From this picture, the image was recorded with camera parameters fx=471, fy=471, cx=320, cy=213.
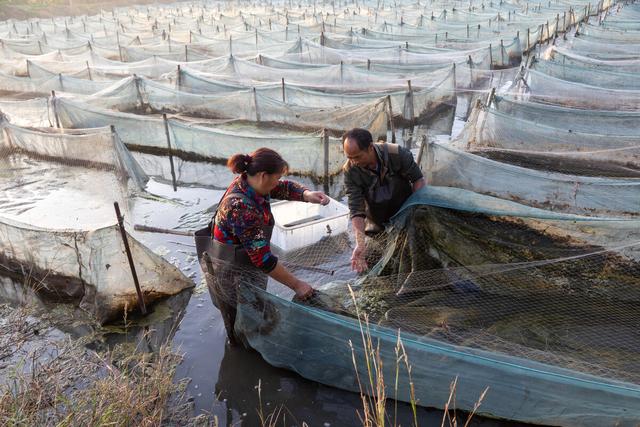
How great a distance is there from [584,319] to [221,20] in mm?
25278

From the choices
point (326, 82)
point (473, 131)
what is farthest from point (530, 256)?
point (326, 82)

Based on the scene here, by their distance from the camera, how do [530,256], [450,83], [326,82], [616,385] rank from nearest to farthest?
1. [616,385]
2. [530,256]
3. [450,83]
4. [326,82]

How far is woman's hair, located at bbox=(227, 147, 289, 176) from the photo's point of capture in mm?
2576

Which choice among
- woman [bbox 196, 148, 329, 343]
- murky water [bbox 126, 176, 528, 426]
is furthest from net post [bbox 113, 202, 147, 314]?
woman [bbox 196, 148, 329, 343]

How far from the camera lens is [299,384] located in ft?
10.4

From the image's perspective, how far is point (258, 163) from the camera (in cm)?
257

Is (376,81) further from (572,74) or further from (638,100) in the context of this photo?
(638,100)

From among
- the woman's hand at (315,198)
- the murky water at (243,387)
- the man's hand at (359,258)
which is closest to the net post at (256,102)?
the murky water at (243,387)

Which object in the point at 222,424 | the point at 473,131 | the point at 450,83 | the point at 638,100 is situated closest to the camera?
the point at 222,424

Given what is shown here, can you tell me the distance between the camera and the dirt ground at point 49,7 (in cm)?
3031

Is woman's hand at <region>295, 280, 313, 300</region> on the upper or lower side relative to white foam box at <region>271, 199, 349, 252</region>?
upper

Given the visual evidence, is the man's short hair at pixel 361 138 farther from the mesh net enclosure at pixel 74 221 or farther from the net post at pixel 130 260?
the mesh net enclosure at pixel 74 221

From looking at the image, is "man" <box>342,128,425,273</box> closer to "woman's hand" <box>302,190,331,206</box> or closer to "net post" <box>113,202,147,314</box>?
"woman's hand" <box>302,190,331,206</box>

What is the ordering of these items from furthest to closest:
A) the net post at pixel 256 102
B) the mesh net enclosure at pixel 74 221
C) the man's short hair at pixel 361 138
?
the net post at pixel 256 102 < the mesh net enclosure at pixel 74 221 < the man's short hair at pixel 361 138
